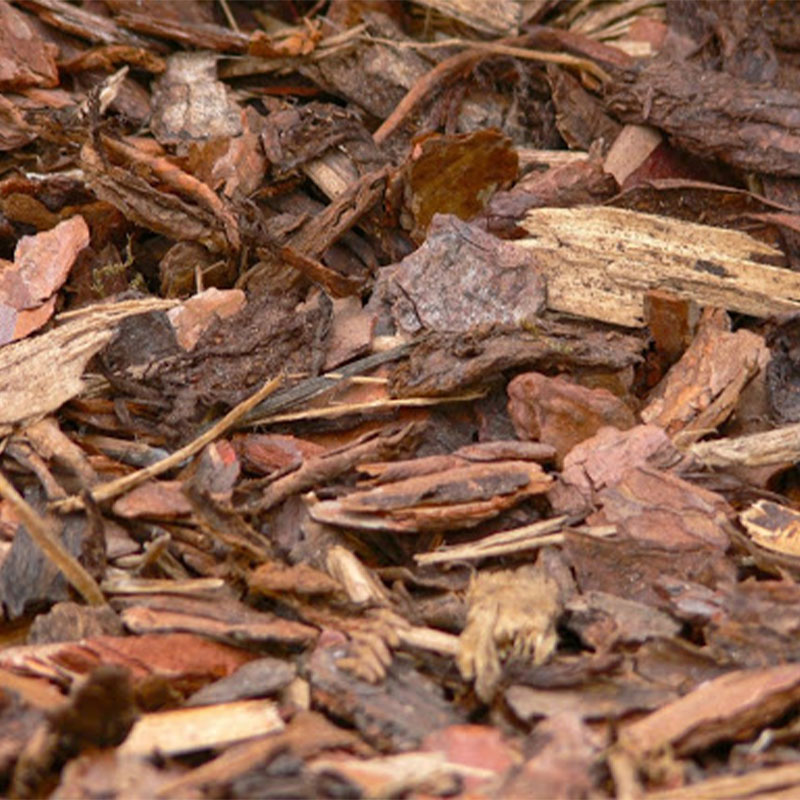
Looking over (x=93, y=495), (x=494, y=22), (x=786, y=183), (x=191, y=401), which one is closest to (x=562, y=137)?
(x=494, y=22)

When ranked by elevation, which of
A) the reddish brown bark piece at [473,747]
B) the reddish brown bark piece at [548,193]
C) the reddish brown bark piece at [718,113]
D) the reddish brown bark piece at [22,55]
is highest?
the reddish brown bark piece at [22,55]

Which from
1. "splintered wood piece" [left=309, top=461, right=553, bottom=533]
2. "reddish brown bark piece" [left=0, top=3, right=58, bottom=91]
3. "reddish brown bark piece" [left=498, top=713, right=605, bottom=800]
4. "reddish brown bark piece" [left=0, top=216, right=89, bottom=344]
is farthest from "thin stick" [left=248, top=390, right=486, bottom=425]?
"reddish brown bark piece" [left=0, top=3, right=58, bottom=91]

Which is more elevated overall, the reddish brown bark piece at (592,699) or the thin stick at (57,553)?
the thin stick at (57,553)

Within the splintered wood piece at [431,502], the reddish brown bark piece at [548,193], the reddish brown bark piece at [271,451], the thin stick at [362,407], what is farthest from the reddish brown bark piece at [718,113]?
the reddish brown bark piece at [271,451]

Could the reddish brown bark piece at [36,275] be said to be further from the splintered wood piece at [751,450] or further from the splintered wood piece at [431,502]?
the splintered wood piece at [751,450]

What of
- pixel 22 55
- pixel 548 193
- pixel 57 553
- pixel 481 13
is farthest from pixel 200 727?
pixel 481 13

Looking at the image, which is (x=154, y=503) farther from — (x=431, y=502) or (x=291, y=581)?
(x=431, y=502)
